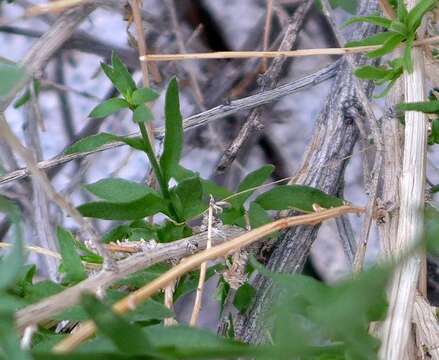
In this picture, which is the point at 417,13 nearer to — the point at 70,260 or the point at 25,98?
the point at 70,260

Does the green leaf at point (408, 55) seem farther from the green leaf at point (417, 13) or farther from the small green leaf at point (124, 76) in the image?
the small green leaf at point (124, 76)

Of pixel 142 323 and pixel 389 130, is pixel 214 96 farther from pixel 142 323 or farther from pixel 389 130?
pixel 142 323

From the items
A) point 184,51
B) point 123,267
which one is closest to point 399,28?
point 123,267

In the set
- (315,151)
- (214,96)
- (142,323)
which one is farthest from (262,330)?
(214,96)

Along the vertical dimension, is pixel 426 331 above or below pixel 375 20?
below

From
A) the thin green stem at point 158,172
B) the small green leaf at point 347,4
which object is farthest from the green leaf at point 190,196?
the small green leaf at point 347,4

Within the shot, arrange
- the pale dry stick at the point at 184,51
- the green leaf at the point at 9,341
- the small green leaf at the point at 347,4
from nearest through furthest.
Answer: the green leaf at the point at 9,341 < the small green leaf at the point at 347,4 < the pale dry stick at the point at 184,51

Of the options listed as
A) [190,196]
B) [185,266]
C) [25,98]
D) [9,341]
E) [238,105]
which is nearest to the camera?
[9,341]
